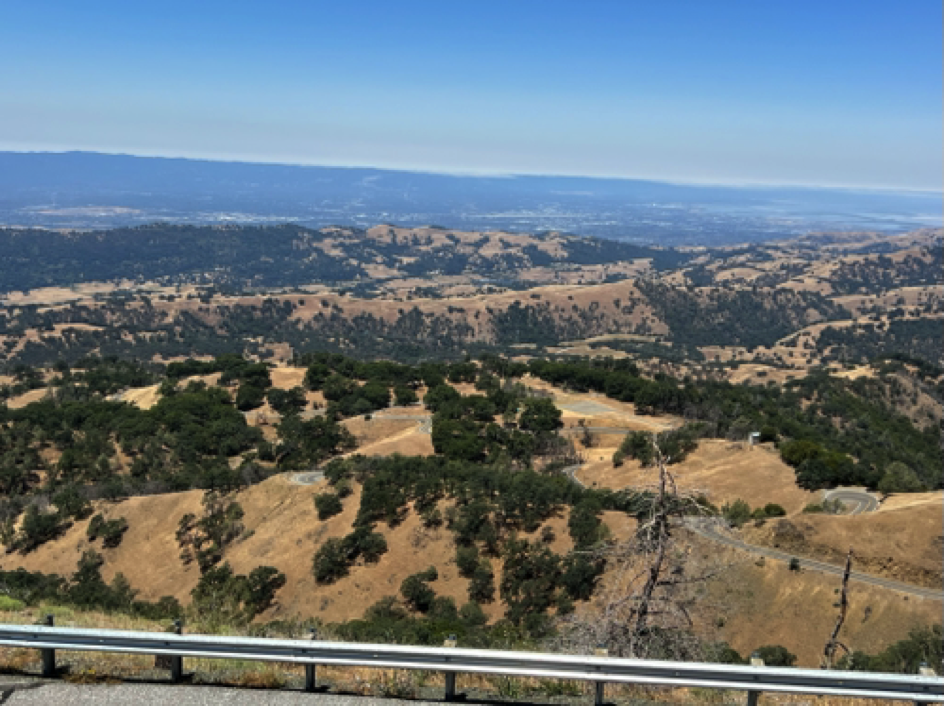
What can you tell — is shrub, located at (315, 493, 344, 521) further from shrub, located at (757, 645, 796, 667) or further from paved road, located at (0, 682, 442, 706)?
paved road, located at (0, 682, 442, 706)

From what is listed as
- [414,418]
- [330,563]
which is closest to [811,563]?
[330,563]

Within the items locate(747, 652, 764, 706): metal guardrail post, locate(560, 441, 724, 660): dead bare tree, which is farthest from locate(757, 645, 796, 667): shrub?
locate(747, 652, 764, 706): metal guardrail post

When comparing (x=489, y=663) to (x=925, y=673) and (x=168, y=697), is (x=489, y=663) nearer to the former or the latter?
(x=168, y=697)


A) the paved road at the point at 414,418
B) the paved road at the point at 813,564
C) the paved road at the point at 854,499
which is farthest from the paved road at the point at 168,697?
the paved road at the point at 414,418

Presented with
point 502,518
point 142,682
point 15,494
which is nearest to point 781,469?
point 502,518

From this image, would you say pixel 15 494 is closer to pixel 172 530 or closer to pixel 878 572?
pixel 172 530

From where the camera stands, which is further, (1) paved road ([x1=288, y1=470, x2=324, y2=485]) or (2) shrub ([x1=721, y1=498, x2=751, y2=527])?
(1) paved road ([x1=288, y1=470, x2=324, y2=485])
